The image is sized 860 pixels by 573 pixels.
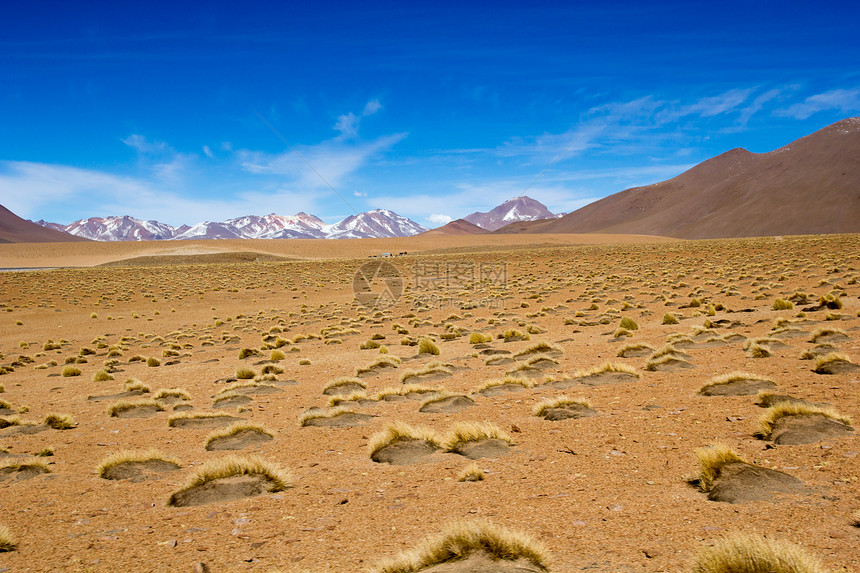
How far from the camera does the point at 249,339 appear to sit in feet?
79.4

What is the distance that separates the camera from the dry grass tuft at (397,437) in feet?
22.8

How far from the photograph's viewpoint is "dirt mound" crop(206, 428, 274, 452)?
7703 millimetres

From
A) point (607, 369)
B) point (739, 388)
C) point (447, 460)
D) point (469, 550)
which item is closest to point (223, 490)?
point (447, 460)

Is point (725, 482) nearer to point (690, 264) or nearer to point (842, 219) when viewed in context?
point (690, 264)

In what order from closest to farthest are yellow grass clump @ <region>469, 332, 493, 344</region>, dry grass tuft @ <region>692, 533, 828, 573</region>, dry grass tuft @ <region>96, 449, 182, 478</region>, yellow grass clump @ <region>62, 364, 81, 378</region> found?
dry grass tuft @ <region>692, 533, 828, 573</region> < dry grass tuft @ <region>96, 449, 182, 478</region> < yellow grass clump @ <region>62, 364, 81, 378</region> < yellow grass clump @ <region>469, 332, 493, 344</region>

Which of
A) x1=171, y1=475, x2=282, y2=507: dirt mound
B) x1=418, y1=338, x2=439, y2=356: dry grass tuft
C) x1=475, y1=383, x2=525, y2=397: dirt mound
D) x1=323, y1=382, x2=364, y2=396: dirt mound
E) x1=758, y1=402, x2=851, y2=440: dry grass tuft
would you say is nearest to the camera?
x1=171, y1=475, x2=282, y2=507: dirt mound

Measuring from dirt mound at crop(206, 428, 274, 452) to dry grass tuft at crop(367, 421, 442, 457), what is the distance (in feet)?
6.19

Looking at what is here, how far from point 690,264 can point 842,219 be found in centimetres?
12344

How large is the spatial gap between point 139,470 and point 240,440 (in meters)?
1.50

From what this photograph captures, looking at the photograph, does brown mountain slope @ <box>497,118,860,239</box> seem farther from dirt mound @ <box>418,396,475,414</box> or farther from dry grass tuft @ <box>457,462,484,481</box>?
dry grass tuft @ <box>457,462,484,481</box>

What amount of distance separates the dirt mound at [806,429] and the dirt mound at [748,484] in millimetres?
1249

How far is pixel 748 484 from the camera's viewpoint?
477 centimetres

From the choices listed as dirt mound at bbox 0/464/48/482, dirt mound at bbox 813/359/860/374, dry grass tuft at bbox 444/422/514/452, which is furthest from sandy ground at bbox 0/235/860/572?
dry grass tuft at bbox 444/422/514/452

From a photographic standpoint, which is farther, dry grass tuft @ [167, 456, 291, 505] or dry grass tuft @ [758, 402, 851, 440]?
dry grass tuft @ [758, 402, 851, 440]
